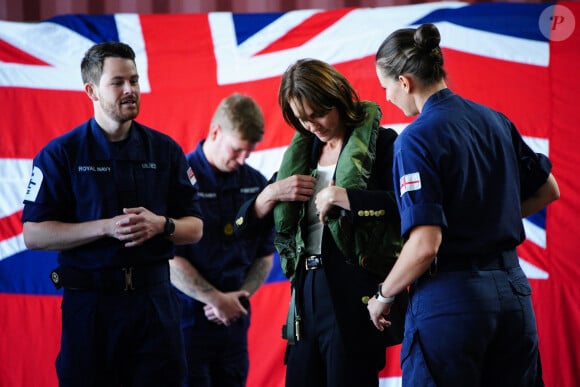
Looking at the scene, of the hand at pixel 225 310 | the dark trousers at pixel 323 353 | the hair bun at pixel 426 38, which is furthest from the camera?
the hand at pixel 225 310

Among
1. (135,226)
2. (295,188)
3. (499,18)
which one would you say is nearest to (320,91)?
(295,188)

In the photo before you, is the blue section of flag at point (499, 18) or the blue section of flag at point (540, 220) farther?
the blue section of flag at point (499, 18)

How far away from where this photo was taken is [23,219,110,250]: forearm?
237 centimetres

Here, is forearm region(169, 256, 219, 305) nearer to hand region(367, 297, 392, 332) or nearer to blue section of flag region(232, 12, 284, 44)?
hand region(367, 297, 392, 332)

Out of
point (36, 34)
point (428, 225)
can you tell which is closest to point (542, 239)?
point (428, 225)

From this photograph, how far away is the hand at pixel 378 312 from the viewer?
1.98 m

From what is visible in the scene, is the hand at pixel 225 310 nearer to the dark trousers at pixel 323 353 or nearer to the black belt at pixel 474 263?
the dark trousers at pixel 323 353

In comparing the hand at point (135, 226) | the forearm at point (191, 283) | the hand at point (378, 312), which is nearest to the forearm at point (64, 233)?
the hand at point (135, 226)

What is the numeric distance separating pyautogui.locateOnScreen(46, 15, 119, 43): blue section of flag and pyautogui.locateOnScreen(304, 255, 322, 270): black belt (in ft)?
7.79

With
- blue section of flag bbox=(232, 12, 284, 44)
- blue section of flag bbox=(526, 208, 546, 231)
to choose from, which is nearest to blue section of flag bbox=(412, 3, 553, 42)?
blue section of flag bbox=(232, 12, 284, 44)

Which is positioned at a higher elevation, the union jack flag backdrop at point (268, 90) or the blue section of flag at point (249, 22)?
the blue section of flag at point (249, 22)

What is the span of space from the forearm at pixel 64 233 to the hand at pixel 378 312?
3.16 ft

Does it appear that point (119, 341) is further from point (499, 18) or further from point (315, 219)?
point (499, 18)

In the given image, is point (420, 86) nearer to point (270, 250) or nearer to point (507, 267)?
point (507, 267)
